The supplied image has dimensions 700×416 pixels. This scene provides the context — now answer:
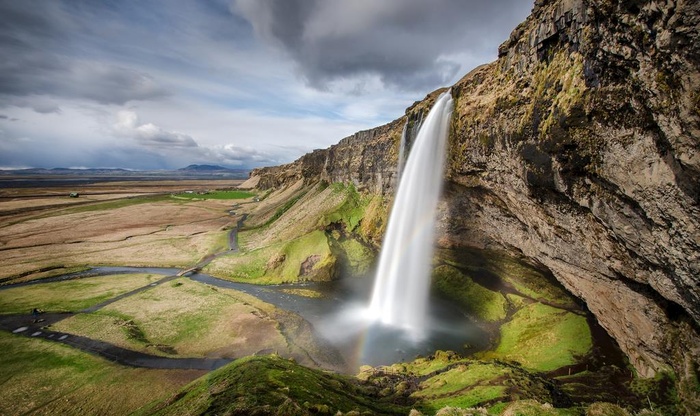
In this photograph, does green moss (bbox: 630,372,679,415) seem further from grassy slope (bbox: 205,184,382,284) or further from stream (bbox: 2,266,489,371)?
grassy slope (bbox: 205,184,382,284)

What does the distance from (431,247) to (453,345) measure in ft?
49.2

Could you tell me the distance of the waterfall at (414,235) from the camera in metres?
35.7

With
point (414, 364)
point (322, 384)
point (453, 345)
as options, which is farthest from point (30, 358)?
point (453, 345)

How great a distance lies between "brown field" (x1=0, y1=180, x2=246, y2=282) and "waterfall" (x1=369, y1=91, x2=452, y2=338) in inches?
1609

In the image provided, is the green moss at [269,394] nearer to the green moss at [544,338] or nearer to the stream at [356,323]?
the stream at [356,323]

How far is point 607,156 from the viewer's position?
1598 centimetres

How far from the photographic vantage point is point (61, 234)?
81250mm

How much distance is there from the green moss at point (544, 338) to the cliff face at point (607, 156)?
9.34 feet

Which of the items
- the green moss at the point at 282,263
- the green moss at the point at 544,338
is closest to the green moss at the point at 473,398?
the green moss at the point at 544,338

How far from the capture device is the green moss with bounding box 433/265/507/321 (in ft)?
114

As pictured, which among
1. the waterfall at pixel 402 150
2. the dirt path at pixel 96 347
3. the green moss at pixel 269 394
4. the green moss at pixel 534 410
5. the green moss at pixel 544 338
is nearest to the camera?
the green moss at pixel 534 410

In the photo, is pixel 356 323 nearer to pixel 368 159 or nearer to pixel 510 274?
pixel 510 274

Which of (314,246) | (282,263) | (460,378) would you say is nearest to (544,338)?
(460,378)

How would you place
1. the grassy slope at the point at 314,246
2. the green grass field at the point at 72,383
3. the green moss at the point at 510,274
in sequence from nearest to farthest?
1. the green grass field at the point at 72,383
2. the green moss at the point at 510,274
3. the grassy slope at the point at 314,246
